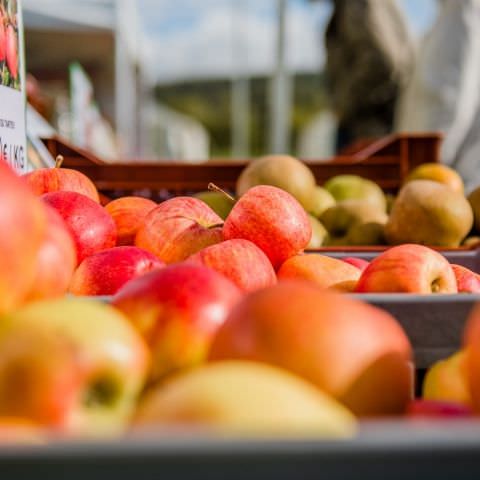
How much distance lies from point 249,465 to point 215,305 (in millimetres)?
346

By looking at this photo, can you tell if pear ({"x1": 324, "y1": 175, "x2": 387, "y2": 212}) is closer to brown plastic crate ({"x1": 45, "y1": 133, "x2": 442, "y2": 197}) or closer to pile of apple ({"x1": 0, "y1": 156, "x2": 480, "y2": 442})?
brown plastic crate ({"x1": 45, "y1": 133, "x2": 442, "y2": 197})

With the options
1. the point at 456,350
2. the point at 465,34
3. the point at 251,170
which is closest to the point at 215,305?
the point at 456,350

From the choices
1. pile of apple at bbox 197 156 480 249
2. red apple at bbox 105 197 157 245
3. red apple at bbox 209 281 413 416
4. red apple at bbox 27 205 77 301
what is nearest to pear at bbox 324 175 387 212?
pile of apple at bbox 197 156 480 249

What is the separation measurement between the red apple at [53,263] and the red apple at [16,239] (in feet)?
0.13

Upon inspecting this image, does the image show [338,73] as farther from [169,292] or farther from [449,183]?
[169,292]

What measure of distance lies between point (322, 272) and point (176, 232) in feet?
1.00

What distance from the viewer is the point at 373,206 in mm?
2461

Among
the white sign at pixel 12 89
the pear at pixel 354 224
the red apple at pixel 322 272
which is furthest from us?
the pear at pixel 354 224

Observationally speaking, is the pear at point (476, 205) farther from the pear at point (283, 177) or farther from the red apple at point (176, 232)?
the red apple at point (176, 232)

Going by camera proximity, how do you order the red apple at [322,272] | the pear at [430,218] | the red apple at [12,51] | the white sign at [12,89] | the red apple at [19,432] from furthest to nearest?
the pear at [430,218], the red apple at [12,51], the white sign at [12,89], the red apple at [322,272], the red apple at [19,432]

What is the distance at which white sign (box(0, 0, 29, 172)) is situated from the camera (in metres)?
1.73

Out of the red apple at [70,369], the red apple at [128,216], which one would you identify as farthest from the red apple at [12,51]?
the red apple at [70,369]

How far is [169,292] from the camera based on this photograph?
0.84m

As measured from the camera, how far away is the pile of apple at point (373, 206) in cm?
217
